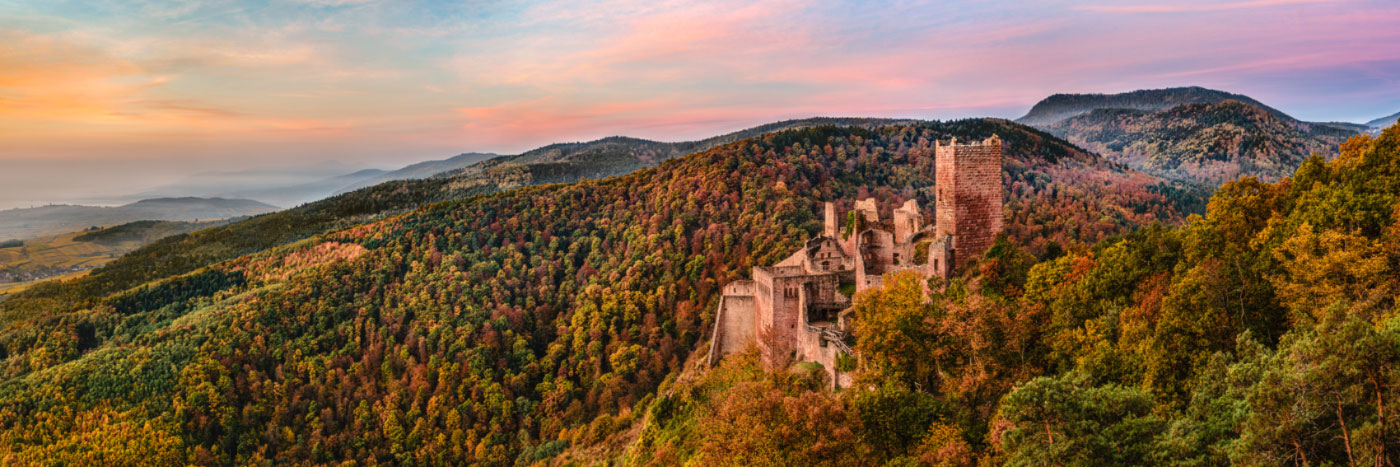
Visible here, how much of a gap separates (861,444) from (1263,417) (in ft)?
30.7

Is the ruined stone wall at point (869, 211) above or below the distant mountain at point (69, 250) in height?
above

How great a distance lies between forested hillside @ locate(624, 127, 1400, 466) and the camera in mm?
12141

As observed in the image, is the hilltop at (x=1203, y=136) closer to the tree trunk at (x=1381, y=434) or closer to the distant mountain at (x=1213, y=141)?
the distant mountain at (x=1213, y=141)

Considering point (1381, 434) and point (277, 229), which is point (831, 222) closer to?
point (1381, 434)

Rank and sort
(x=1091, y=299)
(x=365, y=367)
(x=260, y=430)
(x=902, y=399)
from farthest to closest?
(x=365, y=367) < (x=260, y=430) < (x=1091, y=299) < (x=902, y=399)

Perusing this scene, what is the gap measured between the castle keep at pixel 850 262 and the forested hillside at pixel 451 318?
15343 millimetres

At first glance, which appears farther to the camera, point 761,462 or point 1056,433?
point 761,462

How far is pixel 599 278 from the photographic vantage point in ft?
282

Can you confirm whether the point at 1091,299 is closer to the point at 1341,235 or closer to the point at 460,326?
the point at 1341,235

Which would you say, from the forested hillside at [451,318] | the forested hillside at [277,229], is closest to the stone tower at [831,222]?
the forested hillside at [451,318]

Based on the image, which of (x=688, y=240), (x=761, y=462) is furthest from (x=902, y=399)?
(x=688, y=240)

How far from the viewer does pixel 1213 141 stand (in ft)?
445

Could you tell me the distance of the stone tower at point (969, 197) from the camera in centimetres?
2912

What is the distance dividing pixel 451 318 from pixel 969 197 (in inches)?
2605
